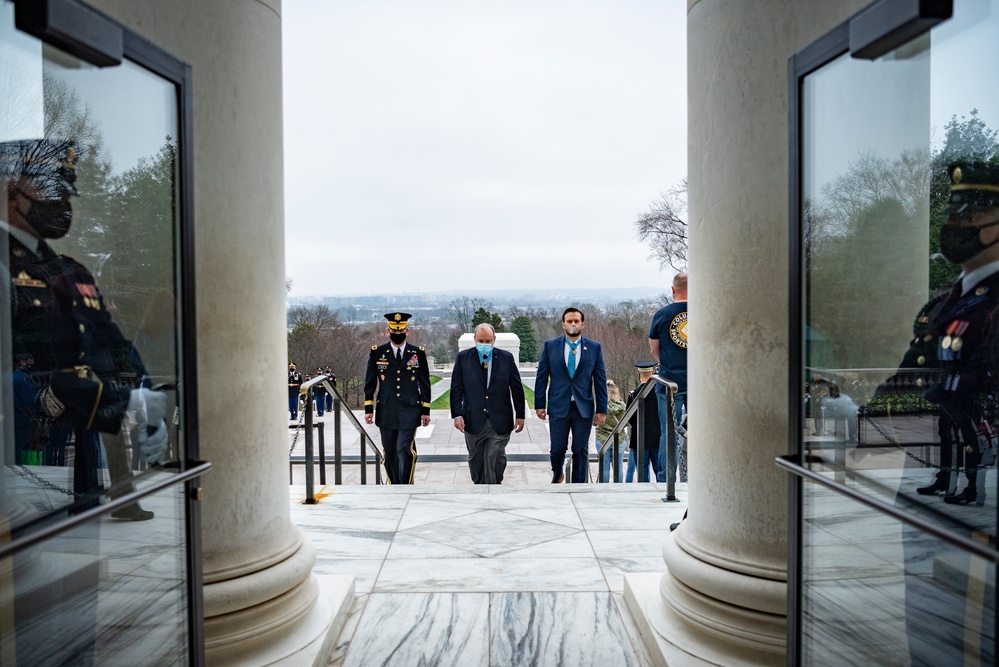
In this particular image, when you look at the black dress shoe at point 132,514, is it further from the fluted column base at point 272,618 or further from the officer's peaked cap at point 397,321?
the officer's peaked cap at point 397,321

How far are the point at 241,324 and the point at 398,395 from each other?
557 cm

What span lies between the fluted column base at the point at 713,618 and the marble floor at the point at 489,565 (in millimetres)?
262

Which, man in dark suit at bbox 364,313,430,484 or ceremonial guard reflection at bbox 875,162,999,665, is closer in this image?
ceremonial guard reflection at bbox 875,162,999,665

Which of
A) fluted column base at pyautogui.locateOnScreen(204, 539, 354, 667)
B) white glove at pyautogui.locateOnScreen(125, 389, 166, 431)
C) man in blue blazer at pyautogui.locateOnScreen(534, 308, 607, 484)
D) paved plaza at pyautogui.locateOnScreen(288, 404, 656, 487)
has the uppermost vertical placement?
white glove at pyautogui.locateOnScreen(125, 389, 166, 431)

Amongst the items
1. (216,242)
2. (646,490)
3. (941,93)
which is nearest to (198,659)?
(216,242)

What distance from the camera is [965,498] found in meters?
2.17

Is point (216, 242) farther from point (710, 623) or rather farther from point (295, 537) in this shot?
point (710, 623)

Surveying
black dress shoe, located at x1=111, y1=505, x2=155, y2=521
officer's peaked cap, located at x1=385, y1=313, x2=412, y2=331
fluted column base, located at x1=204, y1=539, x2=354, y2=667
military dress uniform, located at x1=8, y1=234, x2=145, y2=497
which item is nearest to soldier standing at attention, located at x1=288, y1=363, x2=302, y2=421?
officer's peaked cap, located at x1=385, y1=313, x2=412, y2=331

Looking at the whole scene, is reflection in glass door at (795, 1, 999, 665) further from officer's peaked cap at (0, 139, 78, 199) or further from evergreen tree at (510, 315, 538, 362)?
evergreen tree at (510, 315, 538, 362)

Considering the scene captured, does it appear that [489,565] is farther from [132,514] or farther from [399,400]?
[399,400]

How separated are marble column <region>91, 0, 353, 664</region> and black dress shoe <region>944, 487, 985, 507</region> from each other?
2.76 meters

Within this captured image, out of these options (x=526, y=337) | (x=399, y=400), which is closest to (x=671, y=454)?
(x=399, y=400)

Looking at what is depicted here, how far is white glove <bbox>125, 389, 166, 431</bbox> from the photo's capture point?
9.12 feet

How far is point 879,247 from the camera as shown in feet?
8.98
